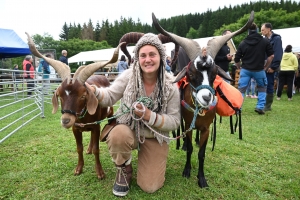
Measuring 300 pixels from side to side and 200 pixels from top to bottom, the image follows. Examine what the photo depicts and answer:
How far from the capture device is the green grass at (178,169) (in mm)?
2686

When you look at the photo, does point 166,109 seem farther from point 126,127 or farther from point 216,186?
point 216,186

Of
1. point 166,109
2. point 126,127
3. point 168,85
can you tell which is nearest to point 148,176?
point 126,127

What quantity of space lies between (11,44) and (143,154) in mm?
11170

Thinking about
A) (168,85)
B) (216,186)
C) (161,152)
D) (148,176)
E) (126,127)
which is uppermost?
(168,85)

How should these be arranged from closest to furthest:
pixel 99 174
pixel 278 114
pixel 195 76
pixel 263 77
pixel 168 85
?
pixel 195 76 → pixel 168 85 → pixel 99 174 → pixel 263 77 → pixel 278 114

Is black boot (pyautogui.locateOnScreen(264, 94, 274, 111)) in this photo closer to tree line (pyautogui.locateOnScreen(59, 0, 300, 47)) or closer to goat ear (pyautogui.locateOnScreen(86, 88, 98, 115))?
goat ear (pyautogui.locateOnScreen(86, 88, 98, 115))

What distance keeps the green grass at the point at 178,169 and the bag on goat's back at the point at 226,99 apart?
0.89 meters

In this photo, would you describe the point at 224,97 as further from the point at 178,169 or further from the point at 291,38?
the point at 291,38

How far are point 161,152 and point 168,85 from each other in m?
0.85

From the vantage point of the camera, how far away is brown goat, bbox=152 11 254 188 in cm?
247

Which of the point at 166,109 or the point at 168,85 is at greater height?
the point at 168,85

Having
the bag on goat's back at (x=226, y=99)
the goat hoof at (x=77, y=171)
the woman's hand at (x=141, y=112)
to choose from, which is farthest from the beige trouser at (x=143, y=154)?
the bag on goat's back at (x=226, y=99)

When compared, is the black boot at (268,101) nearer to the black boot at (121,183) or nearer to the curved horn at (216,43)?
the curved horn at (216,43)

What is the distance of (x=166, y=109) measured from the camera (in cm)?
278
